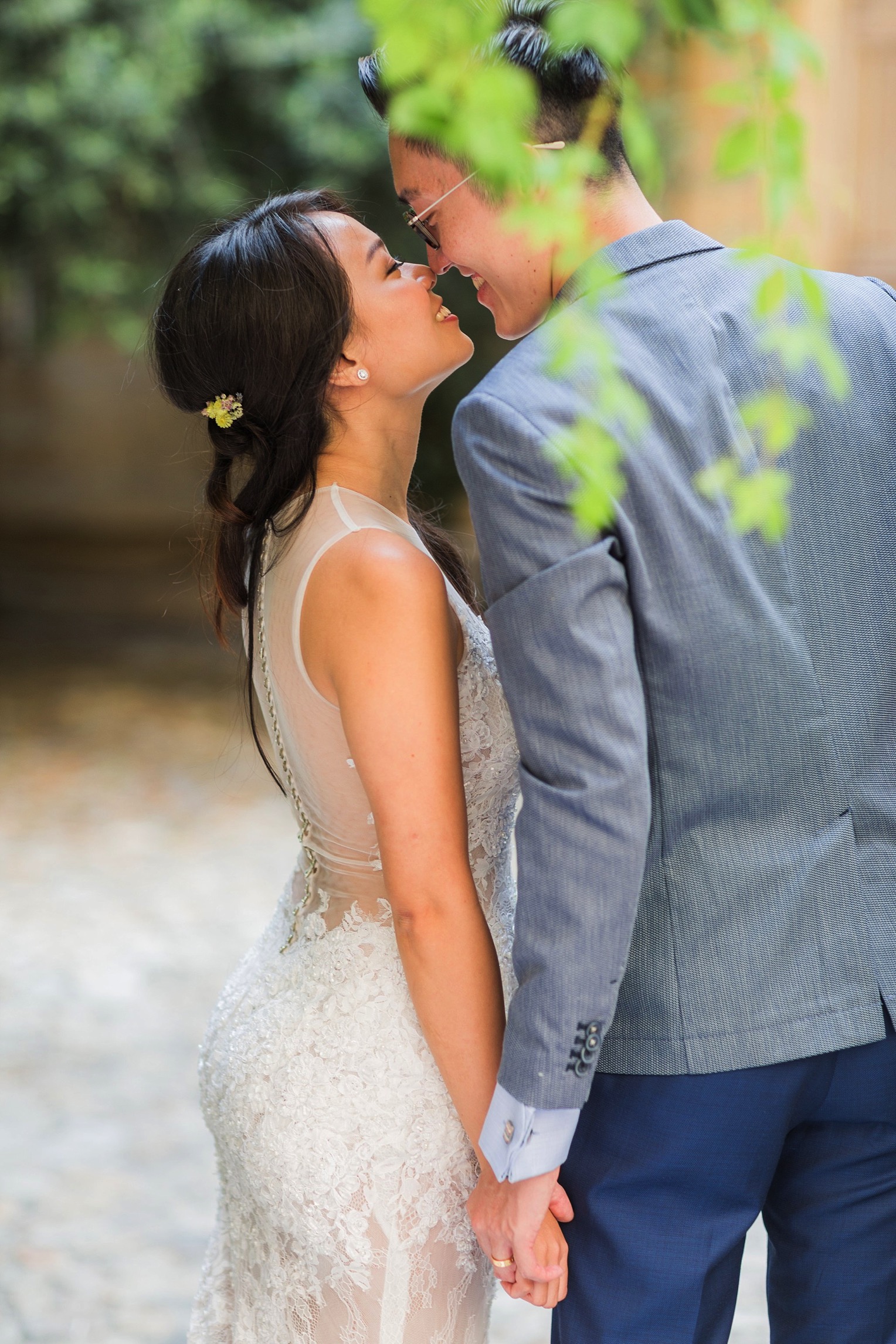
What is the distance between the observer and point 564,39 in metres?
0.69

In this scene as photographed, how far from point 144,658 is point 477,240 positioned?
8245 millimetres

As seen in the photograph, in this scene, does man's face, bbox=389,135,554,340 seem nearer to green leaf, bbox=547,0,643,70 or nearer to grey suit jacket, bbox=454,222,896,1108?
grey suit jacket, bbox=454,222,896,1108

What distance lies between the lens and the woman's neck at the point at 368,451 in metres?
1.82

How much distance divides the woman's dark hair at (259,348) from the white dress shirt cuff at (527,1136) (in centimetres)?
76

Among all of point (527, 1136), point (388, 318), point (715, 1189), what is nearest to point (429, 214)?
point (388, 318)

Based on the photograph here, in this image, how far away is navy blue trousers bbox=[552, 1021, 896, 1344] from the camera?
1428 millimetres

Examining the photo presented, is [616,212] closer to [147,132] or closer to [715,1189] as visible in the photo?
[715,1189]

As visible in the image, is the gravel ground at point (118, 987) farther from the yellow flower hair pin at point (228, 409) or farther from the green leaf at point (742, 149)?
the green leaf at point (742, 149)

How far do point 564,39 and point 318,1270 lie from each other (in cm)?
152

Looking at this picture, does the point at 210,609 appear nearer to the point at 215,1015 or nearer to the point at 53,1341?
the point at 215,1015

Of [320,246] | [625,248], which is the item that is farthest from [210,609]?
[625,248]

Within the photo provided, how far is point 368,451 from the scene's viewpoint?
1.84m

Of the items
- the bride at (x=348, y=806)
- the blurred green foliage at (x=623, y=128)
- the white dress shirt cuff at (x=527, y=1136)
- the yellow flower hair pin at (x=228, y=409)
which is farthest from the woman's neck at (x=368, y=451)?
the blurred green foliage at (x=623, y=128)

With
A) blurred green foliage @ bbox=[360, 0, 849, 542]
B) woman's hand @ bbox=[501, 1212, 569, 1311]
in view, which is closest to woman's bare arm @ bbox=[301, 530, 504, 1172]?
woman's hand @ bbox=[501, 1212, 569, 1311]
